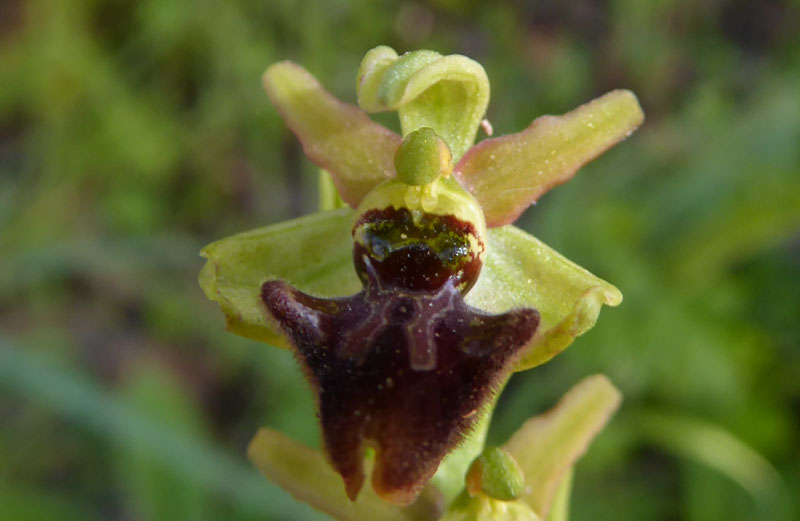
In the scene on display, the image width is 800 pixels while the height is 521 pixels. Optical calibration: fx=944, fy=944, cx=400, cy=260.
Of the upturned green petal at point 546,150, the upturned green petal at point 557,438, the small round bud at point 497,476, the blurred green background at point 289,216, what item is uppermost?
the upturned green petal at point 546,150

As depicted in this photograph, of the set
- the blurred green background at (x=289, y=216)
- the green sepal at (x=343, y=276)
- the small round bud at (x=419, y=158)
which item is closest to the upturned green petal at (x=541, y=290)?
the green sepal at (x=343, y=276)

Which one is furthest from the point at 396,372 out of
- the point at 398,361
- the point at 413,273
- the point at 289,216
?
the point at 289,216

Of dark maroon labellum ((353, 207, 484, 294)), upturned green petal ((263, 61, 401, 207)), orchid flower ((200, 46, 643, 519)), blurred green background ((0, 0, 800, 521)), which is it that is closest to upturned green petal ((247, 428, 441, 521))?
orchid flower ((200, 46, 643, 519))

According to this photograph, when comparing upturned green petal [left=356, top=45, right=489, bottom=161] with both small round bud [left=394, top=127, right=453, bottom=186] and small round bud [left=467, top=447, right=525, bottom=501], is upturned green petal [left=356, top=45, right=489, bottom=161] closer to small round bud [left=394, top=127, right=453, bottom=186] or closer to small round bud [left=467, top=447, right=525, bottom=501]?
small round bud [left=394, top=127, right=453, bottom=186]

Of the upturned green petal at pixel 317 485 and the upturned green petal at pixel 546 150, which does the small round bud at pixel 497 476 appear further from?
the upturned green petal at pixel 546 150

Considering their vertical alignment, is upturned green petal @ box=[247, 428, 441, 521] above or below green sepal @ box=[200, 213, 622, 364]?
below

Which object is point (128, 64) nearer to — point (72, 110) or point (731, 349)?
point (72, 110)

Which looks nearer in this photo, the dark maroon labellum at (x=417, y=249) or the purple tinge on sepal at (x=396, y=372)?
the purple tinge on sepal at (x=396, y=372)

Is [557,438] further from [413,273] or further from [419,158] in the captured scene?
[419,158]
